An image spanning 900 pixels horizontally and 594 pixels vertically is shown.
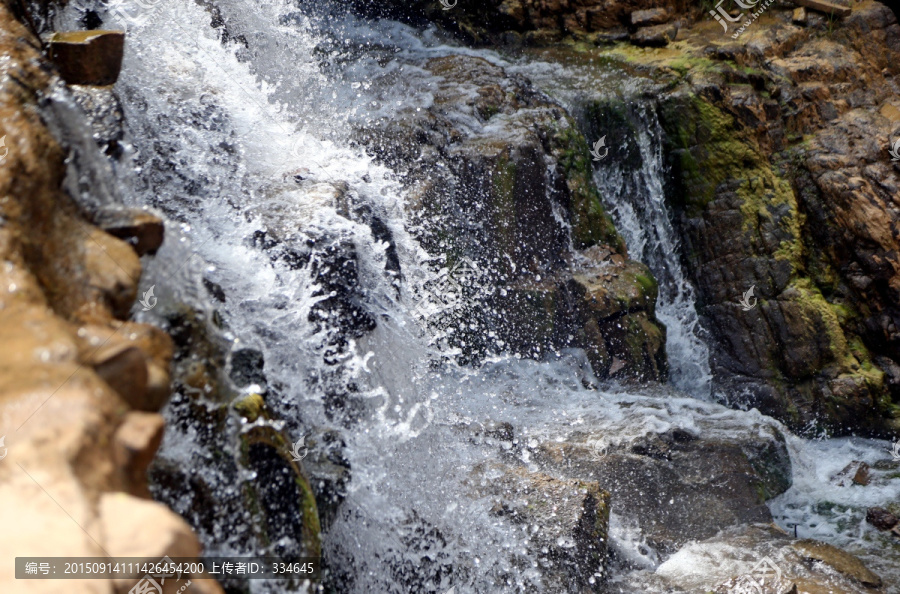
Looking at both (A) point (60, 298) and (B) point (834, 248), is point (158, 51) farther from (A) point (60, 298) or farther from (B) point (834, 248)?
(B) point (834, 248)

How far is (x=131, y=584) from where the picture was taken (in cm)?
137

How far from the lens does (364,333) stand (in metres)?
4.28

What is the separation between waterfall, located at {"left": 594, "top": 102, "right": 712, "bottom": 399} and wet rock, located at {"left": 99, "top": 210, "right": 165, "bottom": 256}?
523 centimetres

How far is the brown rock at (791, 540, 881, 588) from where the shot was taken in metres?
3.93

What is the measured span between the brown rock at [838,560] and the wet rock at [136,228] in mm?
4077

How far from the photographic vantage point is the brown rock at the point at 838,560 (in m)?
3.93

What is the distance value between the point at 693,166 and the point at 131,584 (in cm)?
641

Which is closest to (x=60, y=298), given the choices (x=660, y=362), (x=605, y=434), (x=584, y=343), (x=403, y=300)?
(x=403, y=300)

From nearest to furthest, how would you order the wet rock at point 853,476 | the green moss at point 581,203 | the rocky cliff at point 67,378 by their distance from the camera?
the rocky cliff at point 67,378 → the wet rock at point 853,476 → the green moss at point 581,203
